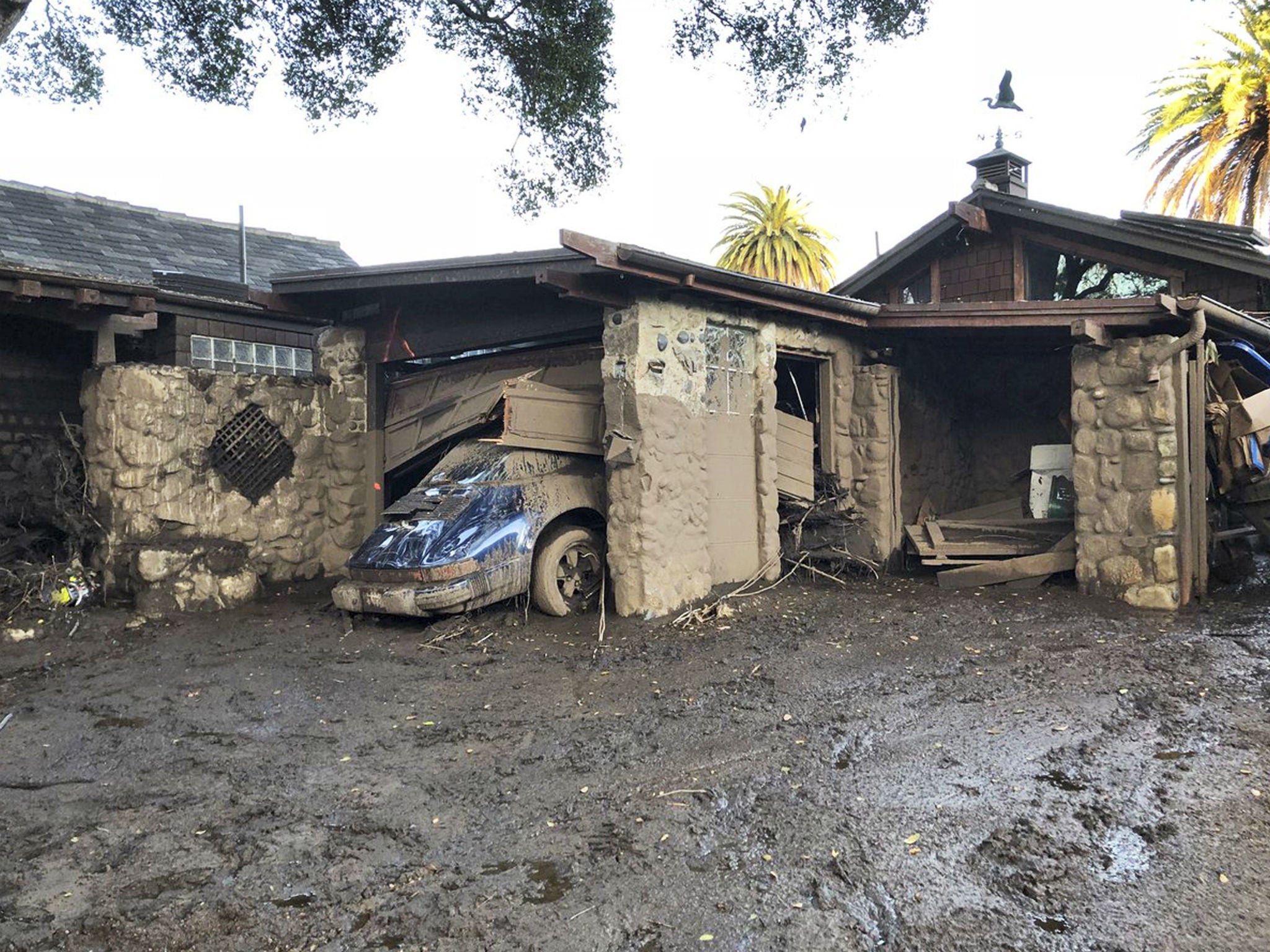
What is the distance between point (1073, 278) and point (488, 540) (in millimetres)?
9254

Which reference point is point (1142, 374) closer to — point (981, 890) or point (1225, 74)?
point (981, 890)

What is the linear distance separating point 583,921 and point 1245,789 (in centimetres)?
287

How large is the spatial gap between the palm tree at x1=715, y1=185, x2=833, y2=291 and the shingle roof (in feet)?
59.6

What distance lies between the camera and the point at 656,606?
22.6ft

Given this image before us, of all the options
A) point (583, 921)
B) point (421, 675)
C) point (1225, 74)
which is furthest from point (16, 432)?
point (1225, 74)

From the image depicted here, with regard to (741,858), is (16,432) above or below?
above

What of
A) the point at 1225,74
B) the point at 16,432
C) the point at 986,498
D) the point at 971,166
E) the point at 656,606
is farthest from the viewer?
the point at 1225,74

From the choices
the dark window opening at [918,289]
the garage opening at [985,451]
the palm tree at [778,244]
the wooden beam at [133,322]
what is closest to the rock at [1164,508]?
the garage opening at [985,451]

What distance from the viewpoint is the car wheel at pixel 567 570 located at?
705 centimetres

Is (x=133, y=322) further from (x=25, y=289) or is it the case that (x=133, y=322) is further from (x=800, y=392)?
(x=800, y=392)

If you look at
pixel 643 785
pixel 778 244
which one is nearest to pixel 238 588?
pixel 643 785

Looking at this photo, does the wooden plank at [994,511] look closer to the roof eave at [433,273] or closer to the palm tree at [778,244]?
the roof eave at [433,273]

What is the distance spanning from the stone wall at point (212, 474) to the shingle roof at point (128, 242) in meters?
2.37

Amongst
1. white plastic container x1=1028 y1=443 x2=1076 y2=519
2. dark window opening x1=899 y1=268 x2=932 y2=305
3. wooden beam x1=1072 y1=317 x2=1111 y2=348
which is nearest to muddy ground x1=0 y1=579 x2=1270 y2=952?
white plastic container x1=1028 y1=443 x2=1076 y2=519
